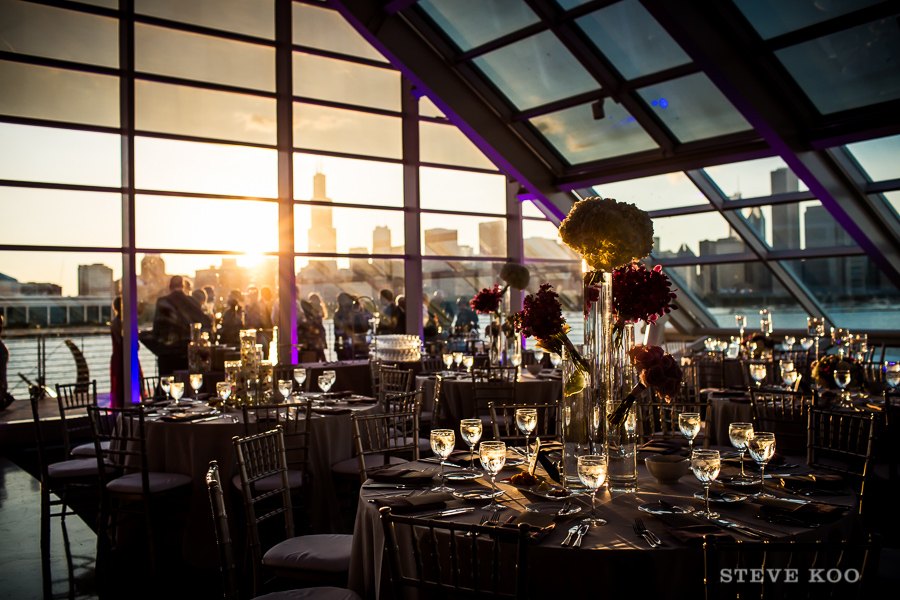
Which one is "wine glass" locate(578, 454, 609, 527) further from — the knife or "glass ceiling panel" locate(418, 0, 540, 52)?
"glass ceiling panel" locate(418, 0, 540, 52)

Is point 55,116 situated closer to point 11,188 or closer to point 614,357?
point 11,188

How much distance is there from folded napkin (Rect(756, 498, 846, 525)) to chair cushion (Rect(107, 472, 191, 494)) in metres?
3.11

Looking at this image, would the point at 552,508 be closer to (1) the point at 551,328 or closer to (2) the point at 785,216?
(1) the point at 551,328

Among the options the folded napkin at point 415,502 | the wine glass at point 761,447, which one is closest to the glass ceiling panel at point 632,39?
the wine glass at point 761,447

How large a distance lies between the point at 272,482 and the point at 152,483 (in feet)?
2.31

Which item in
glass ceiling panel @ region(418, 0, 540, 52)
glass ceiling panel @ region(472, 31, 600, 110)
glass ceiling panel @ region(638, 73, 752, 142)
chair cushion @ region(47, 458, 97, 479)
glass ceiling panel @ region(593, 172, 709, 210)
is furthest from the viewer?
glass ceiling panel @ region(593, 172, 709, 210)

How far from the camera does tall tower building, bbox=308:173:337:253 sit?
9672 millimetres

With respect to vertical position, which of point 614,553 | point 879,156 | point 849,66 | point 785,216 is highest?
point 849,66

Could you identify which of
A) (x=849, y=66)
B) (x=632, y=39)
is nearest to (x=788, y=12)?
(x=849, y=66)

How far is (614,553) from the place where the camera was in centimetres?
177

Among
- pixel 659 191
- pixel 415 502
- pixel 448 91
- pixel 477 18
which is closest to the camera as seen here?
pixel 415 502

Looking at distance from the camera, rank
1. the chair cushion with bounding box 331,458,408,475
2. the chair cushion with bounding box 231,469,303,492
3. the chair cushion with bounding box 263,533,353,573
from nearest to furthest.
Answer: the chair cushion with bounding box 263,533,353,573 → the chair cushion with bounding box 231,469,303,492 → the chair cushion with bounding box 331,458,408,475

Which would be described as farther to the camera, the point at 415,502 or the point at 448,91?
the point at 448,91

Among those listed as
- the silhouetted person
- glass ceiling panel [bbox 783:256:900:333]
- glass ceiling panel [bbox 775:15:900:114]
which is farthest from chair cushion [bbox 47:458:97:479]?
glass ceiling panel [bbox 783:256:900:333]
